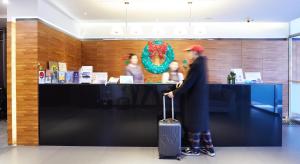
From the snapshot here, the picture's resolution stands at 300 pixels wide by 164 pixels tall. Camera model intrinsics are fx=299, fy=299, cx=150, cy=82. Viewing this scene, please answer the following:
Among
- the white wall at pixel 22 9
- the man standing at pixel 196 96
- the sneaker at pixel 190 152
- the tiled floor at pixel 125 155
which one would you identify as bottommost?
the tiled floor at pixel 125 155

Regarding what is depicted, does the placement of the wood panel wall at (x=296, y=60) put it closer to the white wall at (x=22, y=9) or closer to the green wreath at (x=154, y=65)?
the green wreath at (x=154, y=65)

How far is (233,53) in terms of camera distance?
8.36 meters

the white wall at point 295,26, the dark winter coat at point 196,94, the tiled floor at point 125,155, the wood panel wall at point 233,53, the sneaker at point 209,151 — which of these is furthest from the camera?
the wood panel wall at point 233,53

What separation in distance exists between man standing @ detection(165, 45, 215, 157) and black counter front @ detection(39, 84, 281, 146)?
51 centimetres

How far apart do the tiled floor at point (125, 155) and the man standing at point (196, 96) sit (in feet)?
1.21

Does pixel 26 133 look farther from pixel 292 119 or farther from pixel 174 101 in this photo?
pixel 292 119

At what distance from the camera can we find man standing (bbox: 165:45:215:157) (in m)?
4.62

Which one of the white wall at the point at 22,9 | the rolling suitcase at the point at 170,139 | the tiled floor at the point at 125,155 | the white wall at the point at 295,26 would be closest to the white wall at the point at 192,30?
the white wall at the point at 295,26

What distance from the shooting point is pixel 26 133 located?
5410mm

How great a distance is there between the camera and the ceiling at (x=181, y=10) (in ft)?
19.7

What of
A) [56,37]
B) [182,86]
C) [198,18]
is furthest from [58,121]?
[198,18]

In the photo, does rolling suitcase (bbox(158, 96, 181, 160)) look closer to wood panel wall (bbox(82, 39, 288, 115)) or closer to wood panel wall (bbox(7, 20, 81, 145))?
wood panel wall (bbox(7, 20, 81, 145))

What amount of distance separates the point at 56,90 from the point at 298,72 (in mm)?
6403

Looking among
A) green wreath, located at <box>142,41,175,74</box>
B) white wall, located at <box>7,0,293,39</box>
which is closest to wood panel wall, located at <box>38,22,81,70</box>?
white wall, located at <box>7,0,293,39</box>
